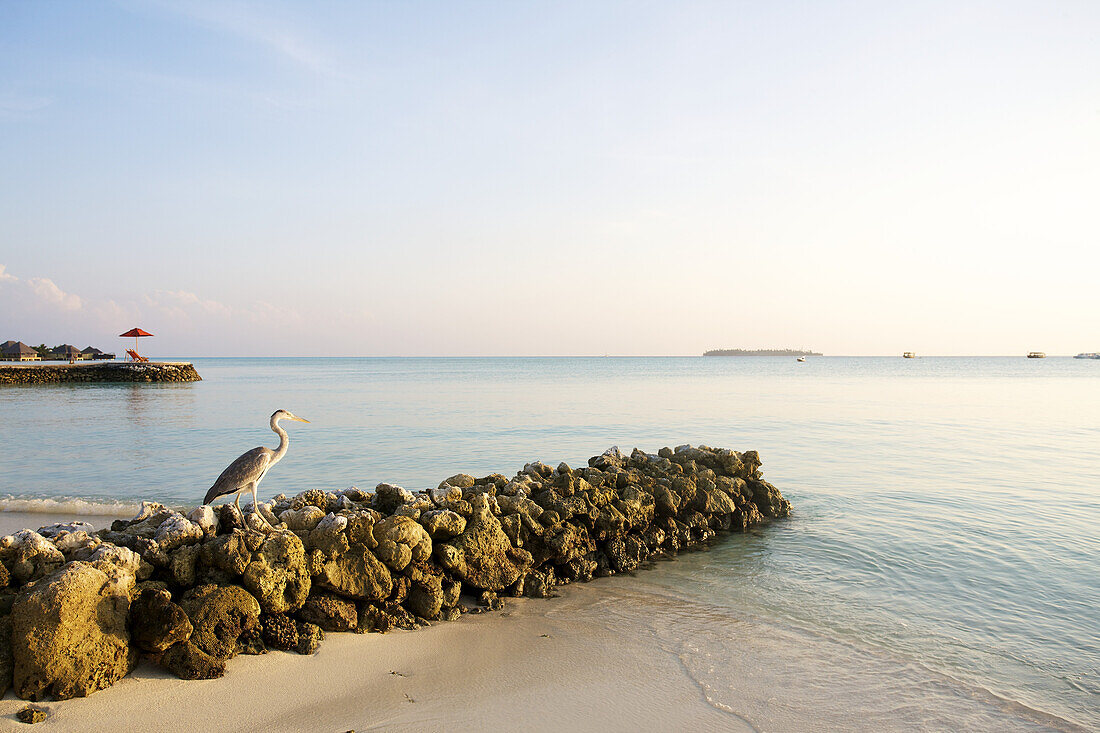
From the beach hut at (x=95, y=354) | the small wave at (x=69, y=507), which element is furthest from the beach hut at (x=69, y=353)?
the small wave at (x=69, y=507)

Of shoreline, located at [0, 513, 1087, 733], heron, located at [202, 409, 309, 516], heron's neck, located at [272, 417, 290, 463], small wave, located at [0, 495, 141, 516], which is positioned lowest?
small wave, located at [0, 495, 141, 516]

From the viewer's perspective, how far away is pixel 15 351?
6875 centimetres

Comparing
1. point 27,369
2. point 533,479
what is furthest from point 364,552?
point 27,369

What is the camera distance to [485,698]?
16.5 ft

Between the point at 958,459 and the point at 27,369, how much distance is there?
2600 inches

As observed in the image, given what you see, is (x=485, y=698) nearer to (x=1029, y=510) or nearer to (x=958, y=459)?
(x=1029, y=510)

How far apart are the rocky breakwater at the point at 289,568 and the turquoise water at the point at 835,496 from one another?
5.07ft

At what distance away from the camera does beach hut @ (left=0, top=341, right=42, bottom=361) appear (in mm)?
68438

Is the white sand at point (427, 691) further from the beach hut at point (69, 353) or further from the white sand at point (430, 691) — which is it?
the beach hut at point (69, 353)

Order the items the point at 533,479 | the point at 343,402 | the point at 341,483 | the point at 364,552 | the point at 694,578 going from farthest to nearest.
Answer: the point at 343,402 → the point at 341,483 → the point at 533,479 → the point at 694,578 → the point at 364,552

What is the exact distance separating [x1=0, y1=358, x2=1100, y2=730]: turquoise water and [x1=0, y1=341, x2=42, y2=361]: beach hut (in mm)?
48120

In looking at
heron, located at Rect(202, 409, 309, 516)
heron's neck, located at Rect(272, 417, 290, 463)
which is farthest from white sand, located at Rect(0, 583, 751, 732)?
heron's neck, located at Rect(272, 417, 290, 463)

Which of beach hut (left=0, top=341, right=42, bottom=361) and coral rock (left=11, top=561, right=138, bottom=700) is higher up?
beach hut (left=0, top=341, right=42, bottom=361)

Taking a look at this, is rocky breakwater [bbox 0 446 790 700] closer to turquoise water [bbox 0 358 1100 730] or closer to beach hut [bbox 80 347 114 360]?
turquoise water [bbox 0 358 1100 730]
